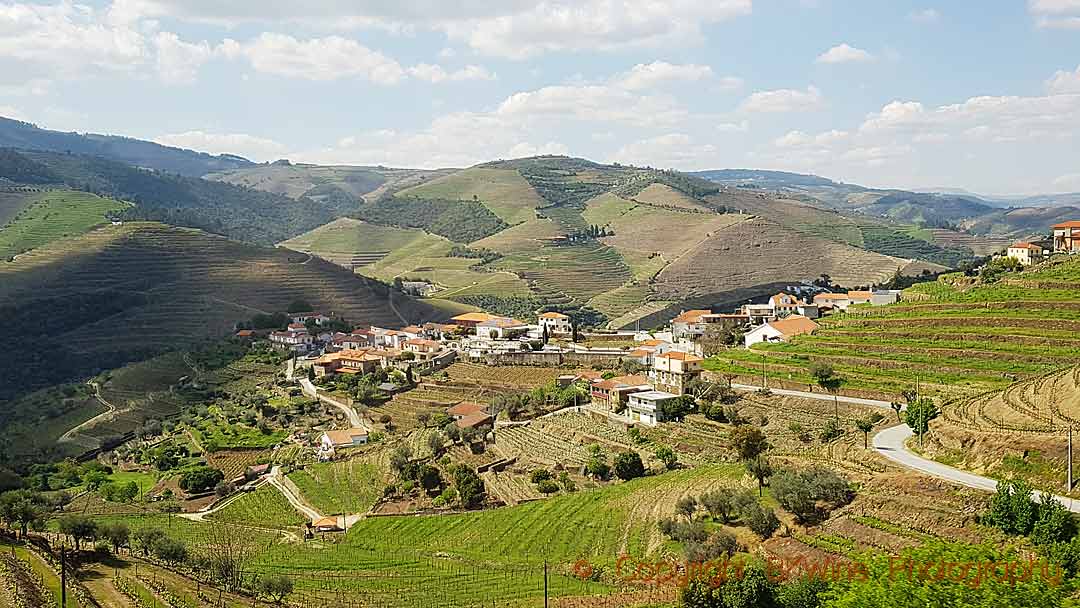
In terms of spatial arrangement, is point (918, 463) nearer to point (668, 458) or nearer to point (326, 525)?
point (668, 458)

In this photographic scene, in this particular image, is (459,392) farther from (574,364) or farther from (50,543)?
(50,543)

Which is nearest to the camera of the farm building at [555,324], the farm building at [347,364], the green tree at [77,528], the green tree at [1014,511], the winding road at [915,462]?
the green tree at [1014,511]

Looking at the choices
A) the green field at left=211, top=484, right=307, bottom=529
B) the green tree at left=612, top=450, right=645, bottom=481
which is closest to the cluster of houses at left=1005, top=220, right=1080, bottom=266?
the green tree at left=612, top=450, right=645, bottom=481

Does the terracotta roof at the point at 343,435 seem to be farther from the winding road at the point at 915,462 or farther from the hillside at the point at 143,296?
the hillside at the point at 143,296

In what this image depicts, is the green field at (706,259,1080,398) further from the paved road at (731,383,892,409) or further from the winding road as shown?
the winding road

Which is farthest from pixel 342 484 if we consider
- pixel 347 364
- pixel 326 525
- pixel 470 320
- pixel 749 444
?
pixel 470 320

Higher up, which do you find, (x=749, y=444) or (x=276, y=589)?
(x=749, y=444)

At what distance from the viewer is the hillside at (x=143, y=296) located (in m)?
79.1

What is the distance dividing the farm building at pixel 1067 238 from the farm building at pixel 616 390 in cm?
2794

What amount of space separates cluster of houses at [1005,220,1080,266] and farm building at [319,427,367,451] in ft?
138

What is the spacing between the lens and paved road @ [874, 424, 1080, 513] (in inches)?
955

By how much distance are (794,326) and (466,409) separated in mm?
20429

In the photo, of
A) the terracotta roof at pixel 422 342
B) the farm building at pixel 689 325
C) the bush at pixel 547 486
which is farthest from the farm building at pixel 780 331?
the terracotta roof at pixel 422 342

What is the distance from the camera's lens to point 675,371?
4809 centimetres
